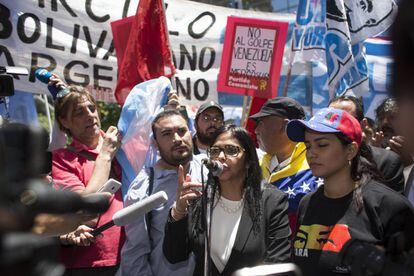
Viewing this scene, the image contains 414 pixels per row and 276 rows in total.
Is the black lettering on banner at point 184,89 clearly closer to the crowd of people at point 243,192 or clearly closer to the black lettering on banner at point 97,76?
the black lettering on banner at point 97,76

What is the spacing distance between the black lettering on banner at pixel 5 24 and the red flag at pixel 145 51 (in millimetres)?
990

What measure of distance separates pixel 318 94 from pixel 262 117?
3.12m

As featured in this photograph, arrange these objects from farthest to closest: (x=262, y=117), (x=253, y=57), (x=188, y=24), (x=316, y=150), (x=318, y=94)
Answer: (x=318, y=94), (x=188, y=24), (x=253, y=57), (x=262, y=117), (x=316, y=150)

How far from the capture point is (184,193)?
3.26m

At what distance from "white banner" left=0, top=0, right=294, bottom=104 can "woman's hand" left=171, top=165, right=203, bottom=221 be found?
2405 mm

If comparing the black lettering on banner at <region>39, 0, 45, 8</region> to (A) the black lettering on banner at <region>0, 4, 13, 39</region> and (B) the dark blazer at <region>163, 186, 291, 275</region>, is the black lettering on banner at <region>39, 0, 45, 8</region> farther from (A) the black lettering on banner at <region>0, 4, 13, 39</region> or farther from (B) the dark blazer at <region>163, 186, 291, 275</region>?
(B) the dark blazer at <region>163, 186, 291, 275</region>

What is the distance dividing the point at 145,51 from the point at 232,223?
235 centimetres

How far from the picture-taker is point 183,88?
6.22m

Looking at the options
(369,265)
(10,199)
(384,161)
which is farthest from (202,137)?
(10,199)

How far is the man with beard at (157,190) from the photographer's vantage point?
3652 mm

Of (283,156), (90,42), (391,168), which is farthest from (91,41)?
(391,168)

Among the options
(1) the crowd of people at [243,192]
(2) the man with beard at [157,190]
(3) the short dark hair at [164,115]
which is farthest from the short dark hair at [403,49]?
(3) the short dark hair at [164,115]

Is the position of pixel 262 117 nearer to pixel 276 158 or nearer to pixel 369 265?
pixel 276 158

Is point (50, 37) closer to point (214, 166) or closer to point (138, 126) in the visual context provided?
point (138, 126)
